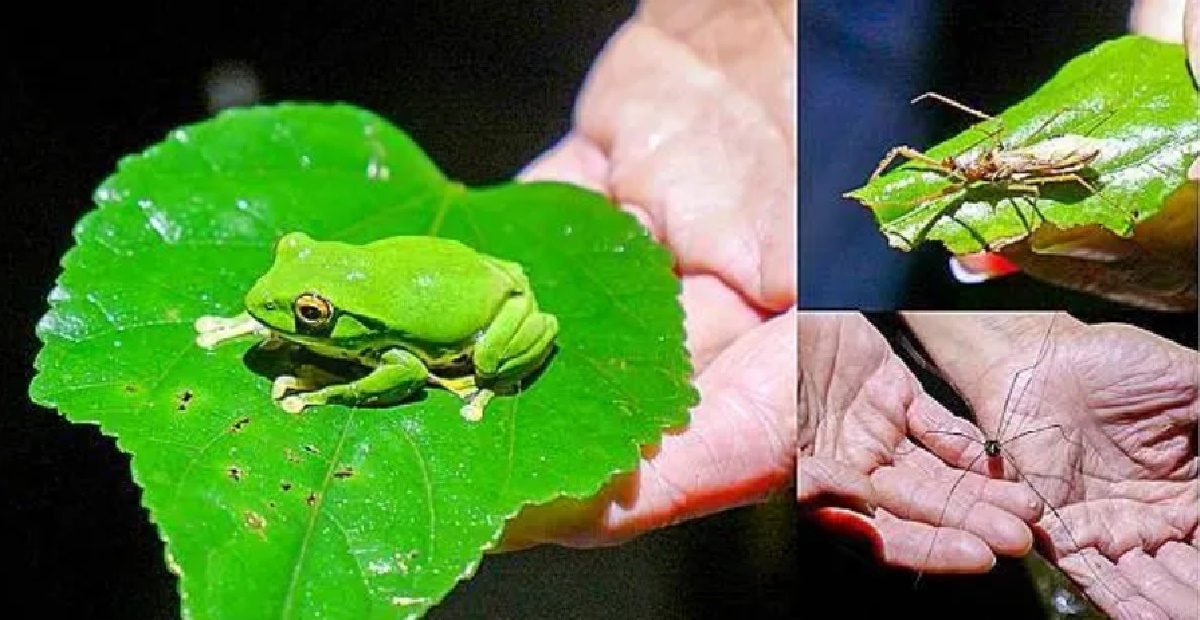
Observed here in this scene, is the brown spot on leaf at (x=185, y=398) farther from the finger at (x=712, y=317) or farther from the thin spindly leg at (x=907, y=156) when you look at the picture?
the thin spindly leg at (x=907, y=156)

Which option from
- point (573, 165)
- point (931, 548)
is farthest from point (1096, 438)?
point (573, 165)

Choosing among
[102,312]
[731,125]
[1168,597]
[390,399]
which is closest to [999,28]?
[731,125]

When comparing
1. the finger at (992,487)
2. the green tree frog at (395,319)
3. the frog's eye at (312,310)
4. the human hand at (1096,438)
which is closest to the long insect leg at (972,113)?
the human hand at (1096,438)

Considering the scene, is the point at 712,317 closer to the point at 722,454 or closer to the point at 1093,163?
the point at 722,454

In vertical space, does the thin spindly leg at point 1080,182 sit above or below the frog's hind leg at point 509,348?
above

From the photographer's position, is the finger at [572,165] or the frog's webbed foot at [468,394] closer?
the frog's webbed foot at [468,394]

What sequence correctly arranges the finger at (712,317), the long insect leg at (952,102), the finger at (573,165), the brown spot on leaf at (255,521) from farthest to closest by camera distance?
the finger at (573,165) < the finger at (712,317) < the long insect leg at (952,102) < the brown spot on leaf at (255,521)

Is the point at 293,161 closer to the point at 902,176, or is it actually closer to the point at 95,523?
the point at 95,523

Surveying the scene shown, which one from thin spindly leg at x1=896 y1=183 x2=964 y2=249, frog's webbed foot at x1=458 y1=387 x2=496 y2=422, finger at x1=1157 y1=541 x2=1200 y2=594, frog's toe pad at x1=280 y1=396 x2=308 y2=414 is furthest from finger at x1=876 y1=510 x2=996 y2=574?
frog's toe pad at x1=280 y1=396 x2=308 y2=414
